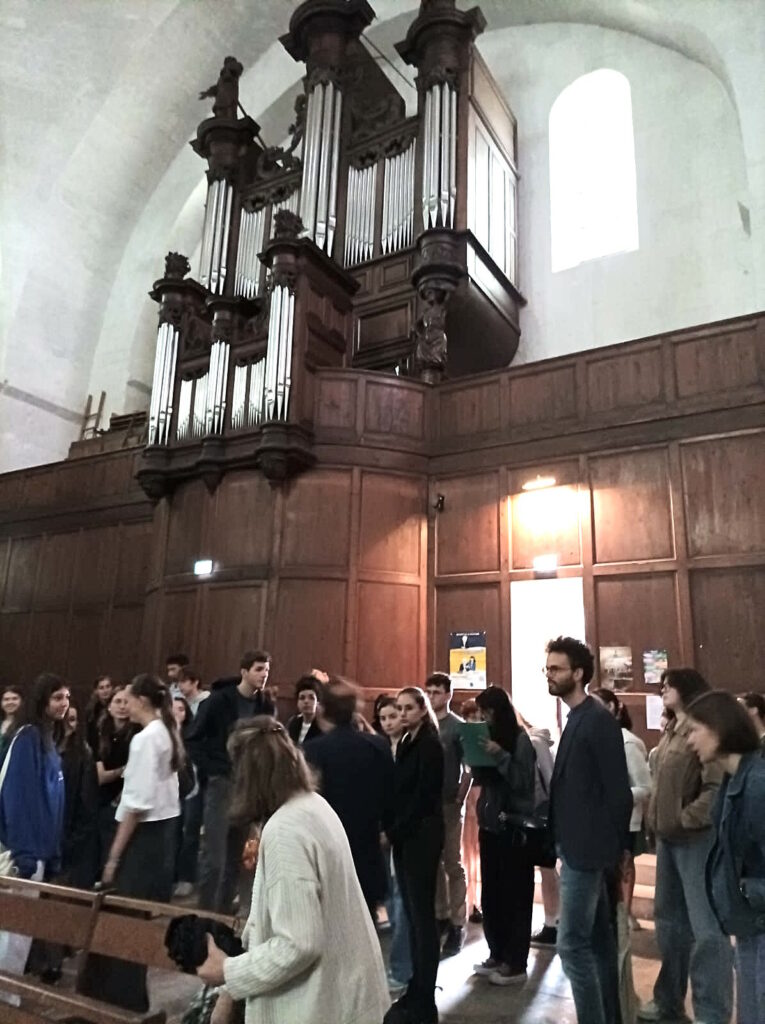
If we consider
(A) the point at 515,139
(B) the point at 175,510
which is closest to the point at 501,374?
(B) the point at 175,510

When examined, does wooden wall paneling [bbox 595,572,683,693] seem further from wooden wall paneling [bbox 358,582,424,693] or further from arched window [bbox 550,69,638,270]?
arched window [bbox 550,69,638,270]

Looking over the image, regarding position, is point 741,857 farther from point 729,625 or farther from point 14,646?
point 14,646

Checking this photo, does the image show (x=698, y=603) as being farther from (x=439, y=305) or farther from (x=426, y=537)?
(x=439, y=305)

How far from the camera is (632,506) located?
Answer: 7812mm

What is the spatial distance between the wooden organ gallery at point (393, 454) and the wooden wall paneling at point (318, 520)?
27 millimetres

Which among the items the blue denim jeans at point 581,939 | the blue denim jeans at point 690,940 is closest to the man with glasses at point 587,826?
the blue denim jeans at point 581,939

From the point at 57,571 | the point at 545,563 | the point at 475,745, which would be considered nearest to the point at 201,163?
the point at 57,571

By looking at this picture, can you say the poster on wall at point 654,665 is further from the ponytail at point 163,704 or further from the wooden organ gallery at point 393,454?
the ponytail at point 163,704

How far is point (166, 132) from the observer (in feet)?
51.8

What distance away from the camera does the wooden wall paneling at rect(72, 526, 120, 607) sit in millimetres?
Result: 11469

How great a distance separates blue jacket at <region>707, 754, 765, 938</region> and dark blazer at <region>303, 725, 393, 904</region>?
1476mm

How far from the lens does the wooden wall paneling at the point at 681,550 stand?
7199mm

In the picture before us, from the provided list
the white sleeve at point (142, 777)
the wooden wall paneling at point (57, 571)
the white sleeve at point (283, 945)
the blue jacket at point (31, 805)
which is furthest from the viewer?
the wooden wall paneling at point (57, 571)

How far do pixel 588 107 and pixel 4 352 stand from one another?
11.1 meters
